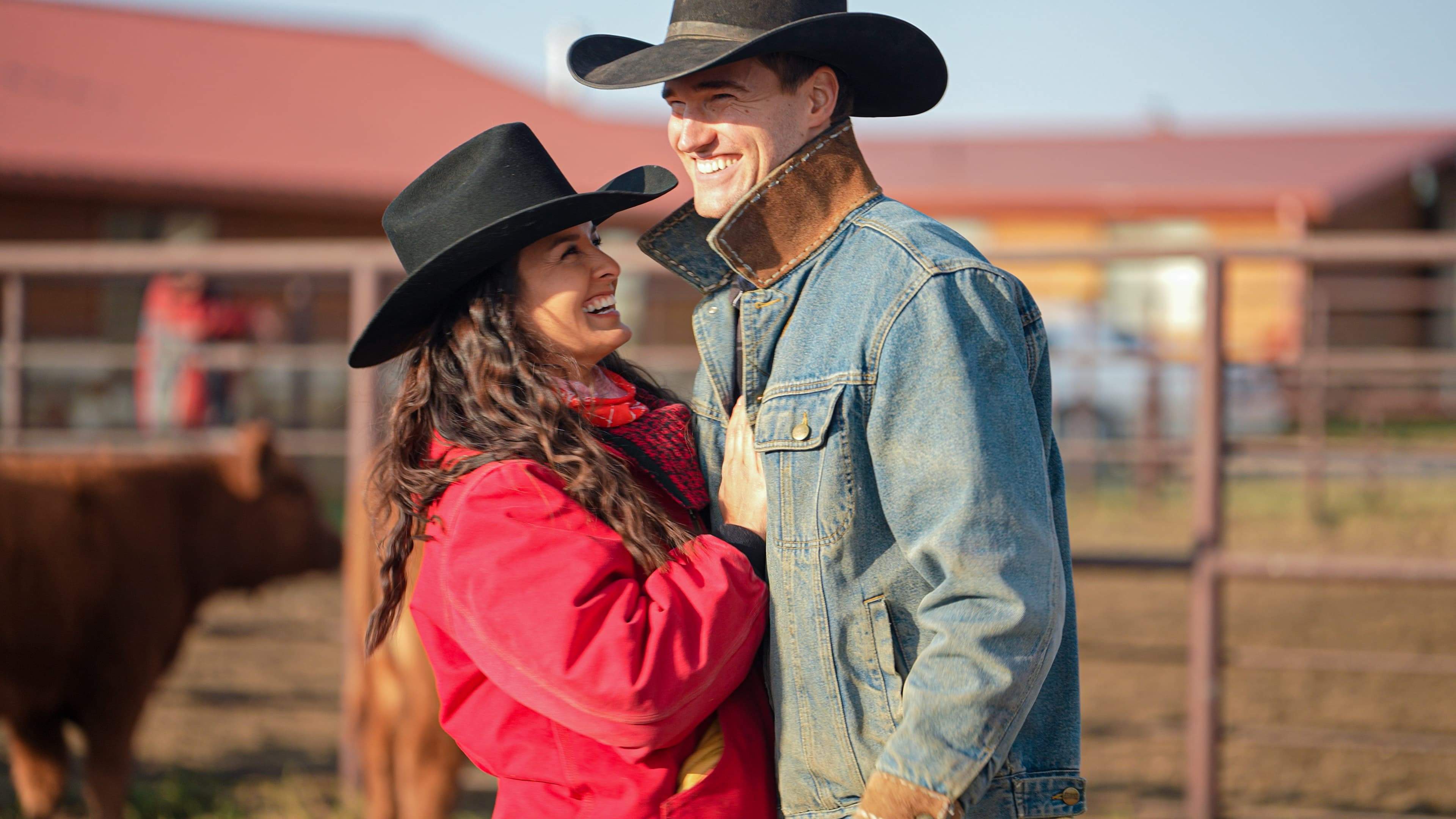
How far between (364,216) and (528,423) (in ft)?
39.8

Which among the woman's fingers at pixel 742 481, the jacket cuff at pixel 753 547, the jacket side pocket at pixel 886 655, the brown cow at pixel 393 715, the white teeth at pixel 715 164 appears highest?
the white teeth at pixel 715 164

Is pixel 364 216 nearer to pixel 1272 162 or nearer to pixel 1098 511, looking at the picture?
pixel 1098 511

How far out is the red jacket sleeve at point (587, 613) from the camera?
1363mm

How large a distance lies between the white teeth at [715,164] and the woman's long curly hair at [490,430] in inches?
11.8

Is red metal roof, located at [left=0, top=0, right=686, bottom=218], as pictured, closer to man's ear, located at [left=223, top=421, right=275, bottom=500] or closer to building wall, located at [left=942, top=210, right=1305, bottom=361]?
building wall, located at [left=942, top=210, right=1305, bottom=361]

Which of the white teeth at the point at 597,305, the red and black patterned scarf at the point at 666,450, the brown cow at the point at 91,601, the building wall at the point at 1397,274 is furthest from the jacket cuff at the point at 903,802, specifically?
the building wall at the point at 1397,274

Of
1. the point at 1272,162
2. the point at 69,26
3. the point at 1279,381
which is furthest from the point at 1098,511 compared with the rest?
the point at 69,26

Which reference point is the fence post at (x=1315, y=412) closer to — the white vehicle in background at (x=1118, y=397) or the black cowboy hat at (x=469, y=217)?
the white vehicle in background at (x=1118, y=397)

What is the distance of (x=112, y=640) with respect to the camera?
13.0ft

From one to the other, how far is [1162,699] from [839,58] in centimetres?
456

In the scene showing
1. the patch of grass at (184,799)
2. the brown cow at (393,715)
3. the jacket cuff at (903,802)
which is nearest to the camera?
the jacket cuff at (903,802)

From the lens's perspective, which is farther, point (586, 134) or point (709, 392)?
point (586, 134)

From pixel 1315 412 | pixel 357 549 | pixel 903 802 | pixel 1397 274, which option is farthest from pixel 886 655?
pixel 1397 274

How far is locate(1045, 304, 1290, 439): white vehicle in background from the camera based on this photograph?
11.2m
